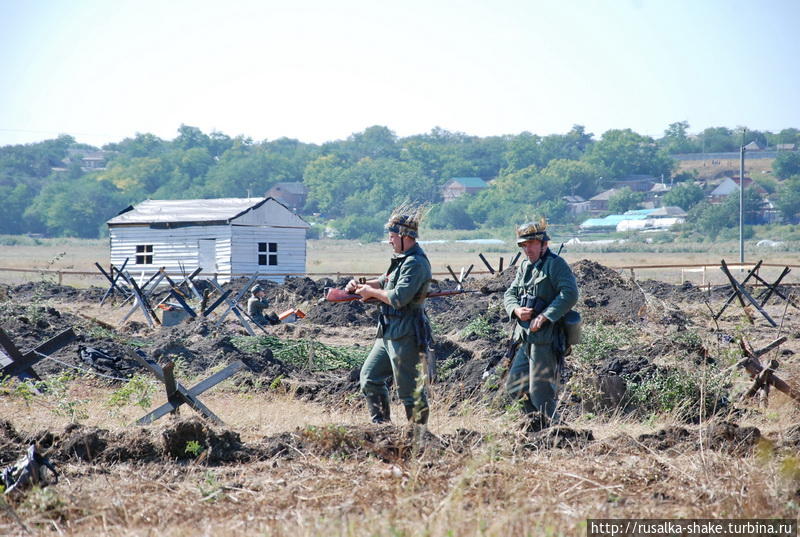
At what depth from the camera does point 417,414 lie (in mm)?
6234

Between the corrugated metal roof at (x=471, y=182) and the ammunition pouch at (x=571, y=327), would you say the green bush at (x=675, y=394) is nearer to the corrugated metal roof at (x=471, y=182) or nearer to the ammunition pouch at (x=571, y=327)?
the ammunition pouch at (x=571, y=327)

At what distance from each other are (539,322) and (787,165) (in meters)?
122

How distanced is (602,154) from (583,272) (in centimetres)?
9941

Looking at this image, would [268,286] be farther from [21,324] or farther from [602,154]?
[602,154]

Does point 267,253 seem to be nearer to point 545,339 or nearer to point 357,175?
point 545,339

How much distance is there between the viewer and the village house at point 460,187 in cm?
11188

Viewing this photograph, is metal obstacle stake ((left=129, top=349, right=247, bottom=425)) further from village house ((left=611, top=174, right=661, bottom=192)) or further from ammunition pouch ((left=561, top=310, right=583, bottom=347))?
village house ((left=611, top=174, right=661, bottom=192))

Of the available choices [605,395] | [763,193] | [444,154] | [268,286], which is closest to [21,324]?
[605,395]

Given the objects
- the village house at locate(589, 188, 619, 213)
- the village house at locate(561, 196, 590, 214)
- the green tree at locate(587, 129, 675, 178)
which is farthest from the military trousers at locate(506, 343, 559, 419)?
the green tree at locate(587, 129, 675, 178)

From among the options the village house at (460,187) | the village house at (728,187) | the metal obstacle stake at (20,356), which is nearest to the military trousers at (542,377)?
the metal obstacle stake at (20,356)

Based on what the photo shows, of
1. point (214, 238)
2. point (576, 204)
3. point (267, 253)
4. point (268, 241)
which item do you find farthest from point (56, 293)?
point (576, 204)

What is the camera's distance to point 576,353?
11.8 metres

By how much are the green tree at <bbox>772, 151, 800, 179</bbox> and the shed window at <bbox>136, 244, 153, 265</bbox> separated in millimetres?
103206

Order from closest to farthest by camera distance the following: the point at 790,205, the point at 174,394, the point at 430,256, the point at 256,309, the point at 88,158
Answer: the point at 174,394 → the point at 256,309 → the point at 430,256 → the point at 790,205 → the point at 88,158
